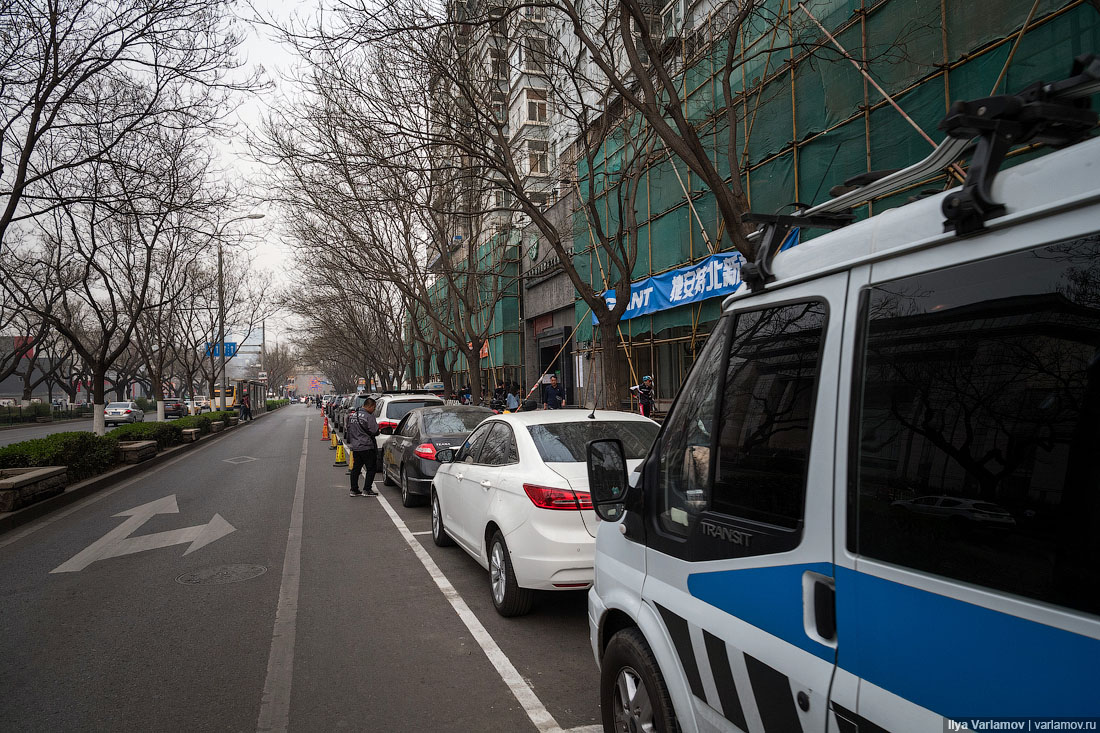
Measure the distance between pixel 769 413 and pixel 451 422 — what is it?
8981 mm

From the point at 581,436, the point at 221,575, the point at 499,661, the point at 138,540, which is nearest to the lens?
the point at 499,661

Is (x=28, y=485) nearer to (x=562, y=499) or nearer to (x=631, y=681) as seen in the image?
(x=562, y=499)

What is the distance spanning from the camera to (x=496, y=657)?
4750 millimetres

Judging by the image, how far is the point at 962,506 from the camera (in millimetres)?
1597

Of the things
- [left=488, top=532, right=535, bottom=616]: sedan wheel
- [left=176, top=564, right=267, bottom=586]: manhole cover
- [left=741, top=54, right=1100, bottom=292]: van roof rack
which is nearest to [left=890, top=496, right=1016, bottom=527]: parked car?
[left=741, top=54, right=1100, bottom=292]: van roof rack

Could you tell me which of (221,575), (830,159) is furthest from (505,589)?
(830,159)

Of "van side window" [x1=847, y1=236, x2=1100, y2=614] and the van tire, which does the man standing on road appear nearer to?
the van tire

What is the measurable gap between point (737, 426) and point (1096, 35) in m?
9.32

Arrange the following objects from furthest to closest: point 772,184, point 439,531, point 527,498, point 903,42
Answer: point 772,184
point 903,42
point 439,531
point 527,498

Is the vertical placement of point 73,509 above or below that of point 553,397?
below

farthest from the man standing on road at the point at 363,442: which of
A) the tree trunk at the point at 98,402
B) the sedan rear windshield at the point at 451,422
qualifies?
the tree trunk at the point at 98,402

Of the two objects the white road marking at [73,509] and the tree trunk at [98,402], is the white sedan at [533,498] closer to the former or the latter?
the white road marking at [73,509]

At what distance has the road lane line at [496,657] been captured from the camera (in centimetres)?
388

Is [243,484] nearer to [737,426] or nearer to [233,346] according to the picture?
[737,426]
